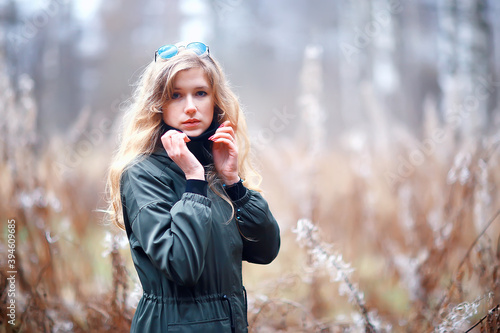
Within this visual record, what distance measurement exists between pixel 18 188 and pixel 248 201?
2.10 metres

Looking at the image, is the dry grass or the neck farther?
the dry grass

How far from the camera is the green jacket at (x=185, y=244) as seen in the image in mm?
1219

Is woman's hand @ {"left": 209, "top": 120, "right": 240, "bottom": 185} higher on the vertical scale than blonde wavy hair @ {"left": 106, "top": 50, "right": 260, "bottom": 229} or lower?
lower

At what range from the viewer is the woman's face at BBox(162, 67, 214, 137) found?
1427 mm

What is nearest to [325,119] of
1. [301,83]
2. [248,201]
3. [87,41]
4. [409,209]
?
[301,83]

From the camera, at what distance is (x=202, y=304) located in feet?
4.24

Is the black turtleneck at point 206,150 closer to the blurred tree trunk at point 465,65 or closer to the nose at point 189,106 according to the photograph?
the nose at point 189,106

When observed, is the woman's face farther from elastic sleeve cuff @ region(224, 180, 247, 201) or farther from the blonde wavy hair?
elastic sleeve cuff @ region(224, 180, 247, 201)

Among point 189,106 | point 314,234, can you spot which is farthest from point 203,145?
point 314,234

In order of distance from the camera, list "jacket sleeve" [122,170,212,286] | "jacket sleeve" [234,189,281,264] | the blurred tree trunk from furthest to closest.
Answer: the blurred tree trunk, "jacket sleeve" [234,189,281,264], "jacket sleeve" [122,170,212,286]

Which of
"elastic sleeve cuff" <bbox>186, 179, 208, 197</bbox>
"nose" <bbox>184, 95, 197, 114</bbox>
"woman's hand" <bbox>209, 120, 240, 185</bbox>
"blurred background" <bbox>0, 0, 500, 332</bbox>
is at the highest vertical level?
"blurred background" <bbox>0, 0, 500, 332</bbox>

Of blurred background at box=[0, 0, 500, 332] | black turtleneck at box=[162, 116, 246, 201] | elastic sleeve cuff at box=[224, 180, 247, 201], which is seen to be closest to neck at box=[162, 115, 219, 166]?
black turtleneck at box=[162, 116, 246, 201]

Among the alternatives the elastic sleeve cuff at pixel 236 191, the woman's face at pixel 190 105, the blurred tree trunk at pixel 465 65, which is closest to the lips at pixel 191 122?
the woman's face at pixel 190 105

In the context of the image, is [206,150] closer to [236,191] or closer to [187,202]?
[236,191]
